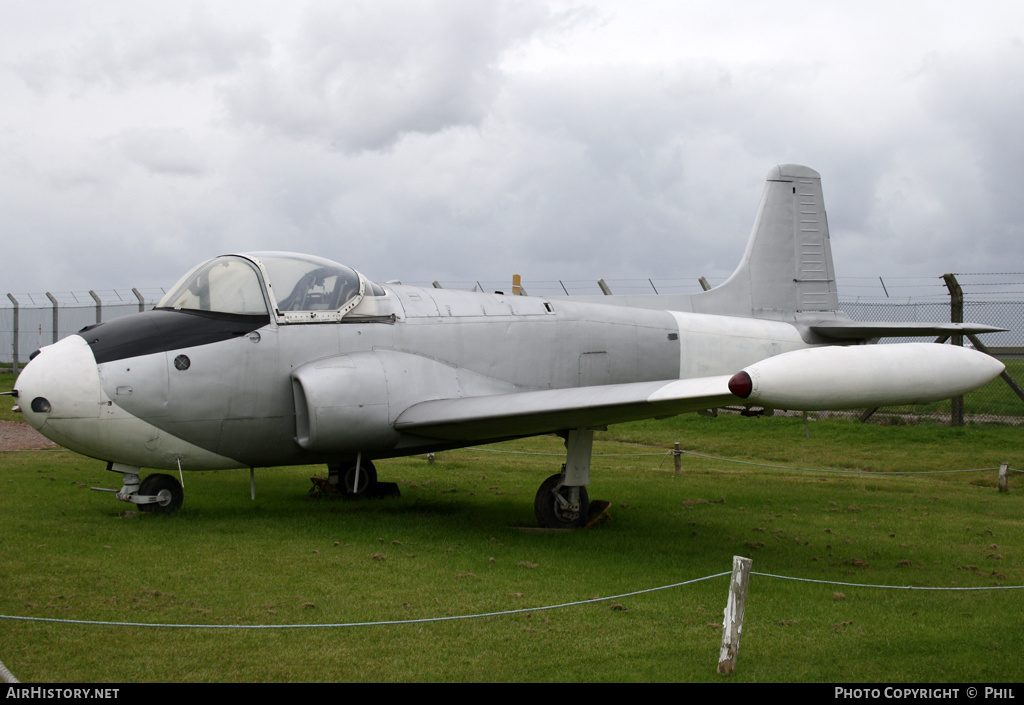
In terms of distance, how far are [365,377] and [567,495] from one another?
104 inches

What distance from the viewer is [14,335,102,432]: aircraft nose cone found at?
8.05 metres

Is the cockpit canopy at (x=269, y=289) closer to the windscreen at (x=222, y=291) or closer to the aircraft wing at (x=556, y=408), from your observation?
the windscreen at (x=222, y=291)

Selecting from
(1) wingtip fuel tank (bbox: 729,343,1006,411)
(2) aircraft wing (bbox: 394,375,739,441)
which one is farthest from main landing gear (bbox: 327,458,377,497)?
(1) wingtip fuel tank (bbox: 729,343,1006,411)

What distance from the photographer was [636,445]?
19188 millimetres

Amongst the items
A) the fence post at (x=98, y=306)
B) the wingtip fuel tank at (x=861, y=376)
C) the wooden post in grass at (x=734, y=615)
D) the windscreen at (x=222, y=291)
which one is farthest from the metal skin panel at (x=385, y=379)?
the fence post at (x=98, y=306)

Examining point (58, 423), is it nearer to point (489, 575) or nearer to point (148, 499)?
point (148, 499)

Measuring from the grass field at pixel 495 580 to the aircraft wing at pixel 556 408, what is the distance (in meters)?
1.12

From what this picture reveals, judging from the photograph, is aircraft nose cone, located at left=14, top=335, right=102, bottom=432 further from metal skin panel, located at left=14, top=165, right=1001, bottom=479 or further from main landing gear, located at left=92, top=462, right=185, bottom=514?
main landing gear, located at left=92, top=462, right=185, bottom=514

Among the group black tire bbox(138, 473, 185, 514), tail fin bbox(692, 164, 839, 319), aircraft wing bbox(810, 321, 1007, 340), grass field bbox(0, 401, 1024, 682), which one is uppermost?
tail fin bbox(692, 164, 839, 319)

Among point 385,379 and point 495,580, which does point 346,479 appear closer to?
point 385,379

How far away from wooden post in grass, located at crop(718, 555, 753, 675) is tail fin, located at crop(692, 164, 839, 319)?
8553 millimetres

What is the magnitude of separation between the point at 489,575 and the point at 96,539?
3600 mm

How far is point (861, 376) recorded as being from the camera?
666 cm

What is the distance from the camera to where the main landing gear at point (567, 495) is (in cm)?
953
